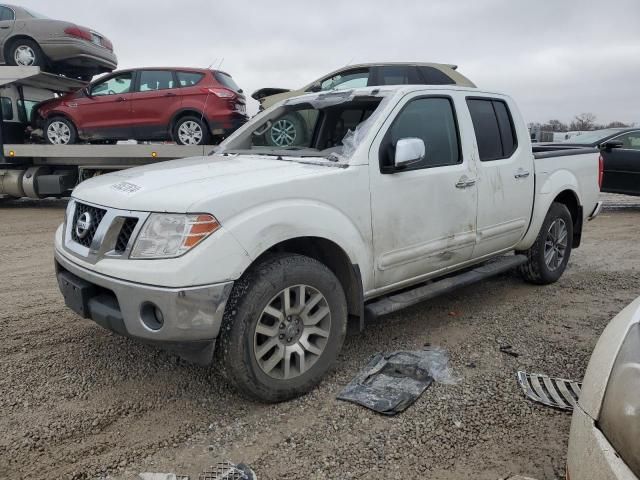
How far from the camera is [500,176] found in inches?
161

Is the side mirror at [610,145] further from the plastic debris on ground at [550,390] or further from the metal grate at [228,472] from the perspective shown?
the metal grate at [228,472]

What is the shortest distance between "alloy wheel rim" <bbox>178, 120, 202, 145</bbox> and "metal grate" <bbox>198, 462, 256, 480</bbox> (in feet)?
23.7

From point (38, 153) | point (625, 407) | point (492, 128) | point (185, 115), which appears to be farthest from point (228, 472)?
point (38, 153)

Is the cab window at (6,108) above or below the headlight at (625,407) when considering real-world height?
above

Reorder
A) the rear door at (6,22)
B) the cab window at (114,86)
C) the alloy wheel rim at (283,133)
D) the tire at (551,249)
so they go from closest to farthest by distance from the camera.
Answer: the alloy wheel rim at (283,133) < the tire at (551,249) < the cab window at (114,86) < the rear door at (6,22)

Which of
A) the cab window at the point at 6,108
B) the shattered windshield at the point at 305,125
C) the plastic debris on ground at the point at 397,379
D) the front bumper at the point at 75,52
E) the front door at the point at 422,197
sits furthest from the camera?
the cab window at the point at 6,108

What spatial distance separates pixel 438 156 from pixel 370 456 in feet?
6.99

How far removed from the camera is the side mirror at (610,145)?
953 centimetres

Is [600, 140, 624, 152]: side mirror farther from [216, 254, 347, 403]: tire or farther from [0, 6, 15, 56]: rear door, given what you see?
[0, 6, 15, 56]: rear door

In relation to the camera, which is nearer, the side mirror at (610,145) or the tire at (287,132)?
the tire at (287,132)

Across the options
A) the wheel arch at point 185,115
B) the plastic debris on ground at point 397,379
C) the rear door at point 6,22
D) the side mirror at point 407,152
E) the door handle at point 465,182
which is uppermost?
the rear door at point 6,22

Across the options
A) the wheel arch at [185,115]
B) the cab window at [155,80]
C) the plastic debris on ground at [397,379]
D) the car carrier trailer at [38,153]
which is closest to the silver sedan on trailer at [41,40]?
the car carrier trailer at [38,153]

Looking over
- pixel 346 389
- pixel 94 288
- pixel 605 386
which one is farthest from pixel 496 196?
pixel 94 288

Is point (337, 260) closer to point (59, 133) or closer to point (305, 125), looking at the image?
point (305, 125)
